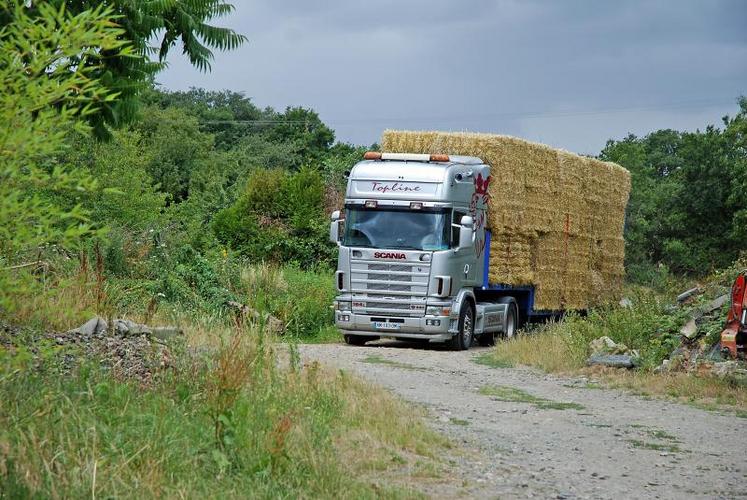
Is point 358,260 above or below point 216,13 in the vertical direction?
below

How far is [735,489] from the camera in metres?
9.59

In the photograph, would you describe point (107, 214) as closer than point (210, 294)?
No

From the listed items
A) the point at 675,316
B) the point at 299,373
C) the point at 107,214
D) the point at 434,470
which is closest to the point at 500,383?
the point at 675,316

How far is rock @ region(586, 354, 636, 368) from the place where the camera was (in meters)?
17.9

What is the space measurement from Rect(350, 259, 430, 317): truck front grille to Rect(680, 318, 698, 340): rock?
5.84m

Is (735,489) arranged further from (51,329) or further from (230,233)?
(230,233)

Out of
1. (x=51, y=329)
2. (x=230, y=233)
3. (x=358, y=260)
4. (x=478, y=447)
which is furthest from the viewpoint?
(x=230, y=233)

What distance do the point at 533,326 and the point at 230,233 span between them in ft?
32.3

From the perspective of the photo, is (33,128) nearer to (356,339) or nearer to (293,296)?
(356,339)

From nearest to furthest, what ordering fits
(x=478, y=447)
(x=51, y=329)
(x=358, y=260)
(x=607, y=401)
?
(x=478, y=447)
(x=51, y=329)
(x=607, y=401)
(x=358, y=260)

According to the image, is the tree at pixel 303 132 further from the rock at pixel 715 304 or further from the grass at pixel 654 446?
the grass at pixel 654 446

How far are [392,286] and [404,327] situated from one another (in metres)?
0.88

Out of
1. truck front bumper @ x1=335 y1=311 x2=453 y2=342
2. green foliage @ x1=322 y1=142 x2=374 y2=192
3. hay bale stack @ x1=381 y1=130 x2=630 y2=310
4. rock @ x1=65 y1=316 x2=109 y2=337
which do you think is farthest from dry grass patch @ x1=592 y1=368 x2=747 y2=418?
green foliage @ x1=322 y1=142 x2=374 y2=192

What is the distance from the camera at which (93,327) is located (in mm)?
13938
